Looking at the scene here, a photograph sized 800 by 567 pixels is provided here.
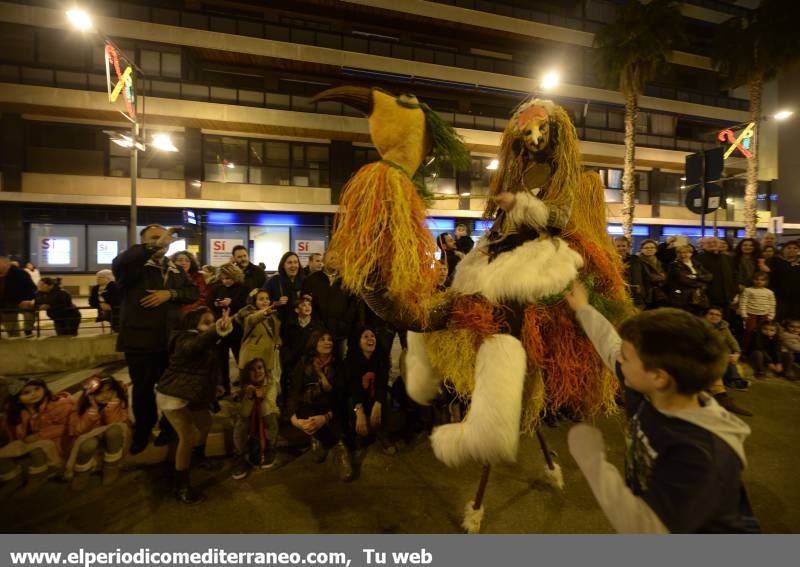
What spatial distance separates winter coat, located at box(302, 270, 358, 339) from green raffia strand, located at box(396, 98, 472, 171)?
2.13 m

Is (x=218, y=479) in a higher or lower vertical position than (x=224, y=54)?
lower

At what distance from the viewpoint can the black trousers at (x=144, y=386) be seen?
2805mm

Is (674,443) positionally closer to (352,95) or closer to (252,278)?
(352,95)

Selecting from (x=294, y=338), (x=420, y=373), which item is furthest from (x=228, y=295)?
(x=420, y=373)

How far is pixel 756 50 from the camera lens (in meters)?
9.41

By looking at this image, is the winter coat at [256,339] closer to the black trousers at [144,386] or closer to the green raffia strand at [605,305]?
the black trousers at [144,386]

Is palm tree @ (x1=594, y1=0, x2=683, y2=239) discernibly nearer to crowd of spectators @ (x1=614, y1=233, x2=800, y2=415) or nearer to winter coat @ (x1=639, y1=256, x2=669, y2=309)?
crowd of spectators @ (x1=614, y1=233, x2=800, y2=415)

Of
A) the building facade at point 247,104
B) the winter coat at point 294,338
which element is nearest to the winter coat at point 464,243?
the winter coat at point 294,338

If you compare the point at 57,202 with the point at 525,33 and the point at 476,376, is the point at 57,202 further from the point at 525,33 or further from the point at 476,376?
the point at 525,33

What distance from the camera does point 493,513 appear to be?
2.21 meters

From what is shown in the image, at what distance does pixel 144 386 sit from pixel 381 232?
255 centimetres

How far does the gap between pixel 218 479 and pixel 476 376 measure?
2.08 meters

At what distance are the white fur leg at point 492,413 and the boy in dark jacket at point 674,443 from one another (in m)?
0.29
